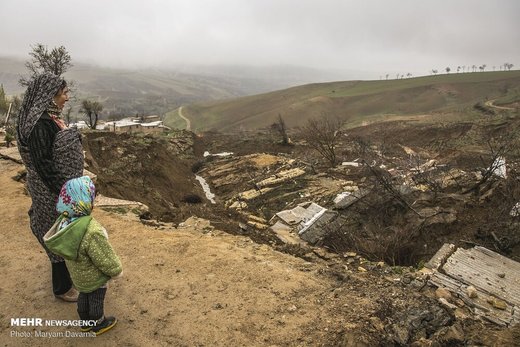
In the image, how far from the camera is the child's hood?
2873 mm

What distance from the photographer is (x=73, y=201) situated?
2920 millimetres

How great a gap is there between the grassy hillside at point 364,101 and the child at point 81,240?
59.3m

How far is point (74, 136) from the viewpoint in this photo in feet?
10.4

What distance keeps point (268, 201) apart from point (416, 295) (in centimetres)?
1077

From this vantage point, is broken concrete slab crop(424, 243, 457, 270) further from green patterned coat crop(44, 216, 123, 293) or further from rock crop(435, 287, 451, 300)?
green patterned coat crop(44, 216, 123, 293)

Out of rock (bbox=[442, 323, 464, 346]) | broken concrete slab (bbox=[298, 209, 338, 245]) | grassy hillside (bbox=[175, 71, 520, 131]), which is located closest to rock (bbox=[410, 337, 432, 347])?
rock (bbox=[442, 323, 464, 346])

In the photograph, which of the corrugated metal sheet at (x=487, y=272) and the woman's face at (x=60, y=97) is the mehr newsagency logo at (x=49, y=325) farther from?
the corrugated metal sheet at (x=487, y=272)

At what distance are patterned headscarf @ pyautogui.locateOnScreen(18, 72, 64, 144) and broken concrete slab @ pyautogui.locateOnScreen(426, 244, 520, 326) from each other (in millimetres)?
4634

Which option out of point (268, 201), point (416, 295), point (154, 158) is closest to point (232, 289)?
point (416, 295)

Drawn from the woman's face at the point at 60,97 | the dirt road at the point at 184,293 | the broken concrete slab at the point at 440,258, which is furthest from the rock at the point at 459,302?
the woman's face at the point at 60,97

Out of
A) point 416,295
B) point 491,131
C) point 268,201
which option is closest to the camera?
point 416,295

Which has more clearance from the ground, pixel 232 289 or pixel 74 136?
pixel 74 136

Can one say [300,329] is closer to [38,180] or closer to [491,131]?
[38,180]

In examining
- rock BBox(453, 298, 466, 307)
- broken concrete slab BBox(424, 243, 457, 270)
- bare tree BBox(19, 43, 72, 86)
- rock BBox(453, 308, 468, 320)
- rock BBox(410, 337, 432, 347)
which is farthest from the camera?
bare tree BBox(19, 43, 72, 86)
